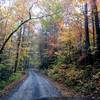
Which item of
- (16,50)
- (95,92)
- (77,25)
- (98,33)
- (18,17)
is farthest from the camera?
(16,50)

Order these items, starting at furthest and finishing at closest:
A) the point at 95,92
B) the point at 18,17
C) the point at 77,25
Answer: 1. the point at 77,25
2. the point at 18,17
3. the point at 95,92

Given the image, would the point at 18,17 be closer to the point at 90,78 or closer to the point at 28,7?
the point at 28,7

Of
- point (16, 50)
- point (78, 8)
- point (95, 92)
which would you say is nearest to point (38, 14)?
point (78, 8)

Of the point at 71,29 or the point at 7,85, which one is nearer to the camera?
the point at 7,85

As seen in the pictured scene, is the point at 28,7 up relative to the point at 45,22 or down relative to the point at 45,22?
up

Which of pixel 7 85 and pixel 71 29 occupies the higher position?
pixel 71 29

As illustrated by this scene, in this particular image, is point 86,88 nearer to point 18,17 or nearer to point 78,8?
point 18,17

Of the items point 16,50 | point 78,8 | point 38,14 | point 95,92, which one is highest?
point 78,8

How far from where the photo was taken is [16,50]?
131 ft

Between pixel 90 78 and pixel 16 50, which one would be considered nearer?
pixel 90 78

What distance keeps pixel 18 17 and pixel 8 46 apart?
8227 millimetres

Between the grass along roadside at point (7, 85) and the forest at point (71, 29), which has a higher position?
the forest at point (71, 29)

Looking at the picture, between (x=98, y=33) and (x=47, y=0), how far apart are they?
6.08 meters

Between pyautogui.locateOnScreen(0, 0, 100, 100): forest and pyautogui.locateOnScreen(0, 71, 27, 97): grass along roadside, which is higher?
pyautogui.locateOnScreen(0, 0, 100, 100): forest
